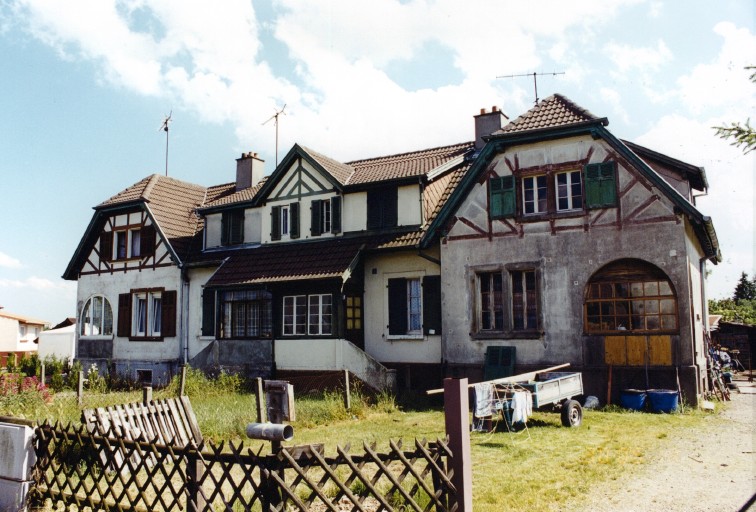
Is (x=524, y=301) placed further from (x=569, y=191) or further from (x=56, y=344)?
(x=56, y=344)

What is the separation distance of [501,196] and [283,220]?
335 inches

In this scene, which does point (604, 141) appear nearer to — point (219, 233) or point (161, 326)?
point (219, 233)

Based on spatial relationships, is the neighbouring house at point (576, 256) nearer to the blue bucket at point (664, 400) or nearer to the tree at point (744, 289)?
the blue bucket at point (664, 400)

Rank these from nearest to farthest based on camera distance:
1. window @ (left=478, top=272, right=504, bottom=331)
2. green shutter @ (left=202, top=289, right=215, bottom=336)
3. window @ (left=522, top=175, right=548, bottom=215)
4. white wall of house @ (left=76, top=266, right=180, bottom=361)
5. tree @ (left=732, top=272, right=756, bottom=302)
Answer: window @ (left=522, top=175, right=548, bottom=215)
window @ (left=478, top=272, right=504, bottom=331)
green shutter @ (left=202, top=289, right=215, bottom=336)
white wall of house @ (left=76, top=266, right=180, bottom=361)
tree @ (left=732, top=272, right=756, bottom=302)

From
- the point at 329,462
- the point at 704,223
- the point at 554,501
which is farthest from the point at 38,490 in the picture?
the point at 704,223

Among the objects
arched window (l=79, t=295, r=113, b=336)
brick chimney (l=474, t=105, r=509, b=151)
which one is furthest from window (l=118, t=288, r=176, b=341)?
brick chimney (l=474, t=105, r=509, b=151)

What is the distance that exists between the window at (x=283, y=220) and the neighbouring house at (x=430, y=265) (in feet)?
0.17

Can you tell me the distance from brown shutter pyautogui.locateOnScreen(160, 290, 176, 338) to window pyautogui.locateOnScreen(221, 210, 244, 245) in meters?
2.99

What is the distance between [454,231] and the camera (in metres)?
18.5

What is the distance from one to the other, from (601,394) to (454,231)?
6063mm

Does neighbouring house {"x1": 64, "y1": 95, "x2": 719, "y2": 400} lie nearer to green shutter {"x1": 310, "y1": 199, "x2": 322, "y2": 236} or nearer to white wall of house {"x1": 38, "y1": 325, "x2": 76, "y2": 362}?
green shutter {"x1": 310, "y1": 199, "x2": 322, "y2": 236}


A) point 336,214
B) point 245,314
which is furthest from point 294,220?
point 245,314

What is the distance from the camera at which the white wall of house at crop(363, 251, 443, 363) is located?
1912cm

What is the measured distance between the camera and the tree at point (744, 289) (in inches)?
2584
